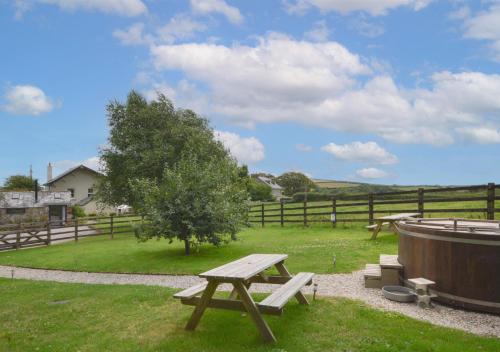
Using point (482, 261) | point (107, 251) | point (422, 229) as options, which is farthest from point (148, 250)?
point (482, 261)

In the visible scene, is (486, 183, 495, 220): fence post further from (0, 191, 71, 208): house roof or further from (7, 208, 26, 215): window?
(7, 208, 26, 215): window

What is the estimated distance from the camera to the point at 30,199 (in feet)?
126

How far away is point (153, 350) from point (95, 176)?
153ft

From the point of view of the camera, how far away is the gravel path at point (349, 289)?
5.85 meters

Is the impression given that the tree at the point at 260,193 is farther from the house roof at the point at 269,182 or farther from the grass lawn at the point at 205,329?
the grass lawn at the point at 205,329

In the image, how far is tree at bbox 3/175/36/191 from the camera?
5719 cm

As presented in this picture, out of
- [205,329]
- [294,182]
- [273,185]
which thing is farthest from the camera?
[273,185]

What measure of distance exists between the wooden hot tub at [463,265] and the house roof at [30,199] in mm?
38224

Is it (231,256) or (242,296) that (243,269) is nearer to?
(242,296)

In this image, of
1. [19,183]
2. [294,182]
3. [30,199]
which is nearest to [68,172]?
[30,199]

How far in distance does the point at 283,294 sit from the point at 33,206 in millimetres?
38690

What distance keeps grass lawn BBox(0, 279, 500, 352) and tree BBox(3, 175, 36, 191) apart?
56848mm

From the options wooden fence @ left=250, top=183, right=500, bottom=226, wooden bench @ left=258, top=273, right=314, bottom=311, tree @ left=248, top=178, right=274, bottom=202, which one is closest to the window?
wooden fence @ left=250, top=183, right=500, bottom=226

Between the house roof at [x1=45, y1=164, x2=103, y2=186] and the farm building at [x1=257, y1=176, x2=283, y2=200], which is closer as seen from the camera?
the house roof at [x1=45, y1=164, x2=103, y2=186]
